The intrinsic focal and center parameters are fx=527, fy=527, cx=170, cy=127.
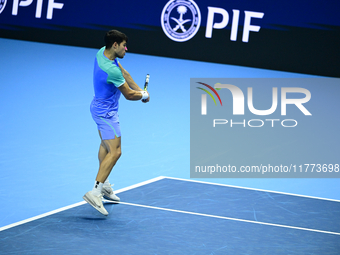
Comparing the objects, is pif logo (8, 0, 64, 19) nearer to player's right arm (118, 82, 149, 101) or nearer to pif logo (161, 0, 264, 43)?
pif logo (161, 0, 264, 43)

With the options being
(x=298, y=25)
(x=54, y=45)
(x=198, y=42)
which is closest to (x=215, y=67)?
(x=198, y=42)

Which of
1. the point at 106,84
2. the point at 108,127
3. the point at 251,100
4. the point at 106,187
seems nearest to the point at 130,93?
the point at 106,84

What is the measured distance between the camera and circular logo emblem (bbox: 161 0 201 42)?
1417 centimetres

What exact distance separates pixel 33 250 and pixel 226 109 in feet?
21.9

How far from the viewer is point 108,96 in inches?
229

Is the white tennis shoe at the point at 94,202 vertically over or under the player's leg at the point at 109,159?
under

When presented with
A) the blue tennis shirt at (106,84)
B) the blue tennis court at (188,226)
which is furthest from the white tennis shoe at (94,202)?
the blue tennis shirt at (106,84)

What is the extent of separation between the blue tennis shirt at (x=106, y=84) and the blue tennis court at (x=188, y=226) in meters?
1.16

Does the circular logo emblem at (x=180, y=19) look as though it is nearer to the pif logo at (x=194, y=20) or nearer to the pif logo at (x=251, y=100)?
the pif logo at (x=194, y=20)

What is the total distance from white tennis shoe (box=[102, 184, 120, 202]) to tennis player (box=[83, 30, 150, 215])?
0.23 metres

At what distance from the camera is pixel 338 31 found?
1327 centimetres

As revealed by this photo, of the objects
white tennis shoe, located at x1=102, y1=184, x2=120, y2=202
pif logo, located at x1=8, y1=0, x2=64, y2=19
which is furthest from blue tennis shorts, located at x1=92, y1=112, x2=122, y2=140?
pif logo, located at x1=8, y1=0, x2=64, y2=19

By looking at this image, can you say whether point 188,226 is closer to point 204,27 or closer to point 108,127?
point 108,127

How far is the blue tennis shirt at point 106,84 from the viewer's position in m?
5.62
